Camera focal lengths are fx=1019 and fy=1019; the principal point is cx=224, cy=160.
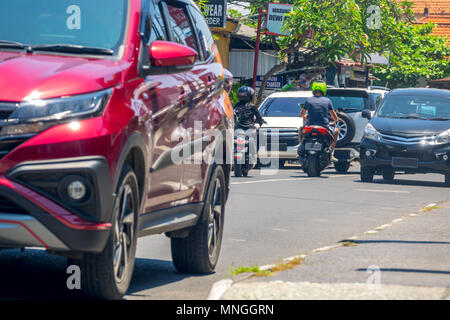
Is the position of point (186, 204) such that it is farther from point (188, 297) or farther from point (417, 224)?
point (417, 224)

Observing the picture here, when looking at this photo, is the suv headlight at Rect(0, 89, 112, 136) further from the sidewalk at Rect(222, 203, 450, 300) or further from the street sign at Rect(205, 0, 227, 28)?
the street sign at Rect(205, 0, 227, 28)

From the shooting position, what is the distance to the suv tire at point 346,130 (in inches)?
891

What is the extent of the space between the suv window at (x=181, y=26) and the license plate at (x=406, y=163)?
11307 millimetres

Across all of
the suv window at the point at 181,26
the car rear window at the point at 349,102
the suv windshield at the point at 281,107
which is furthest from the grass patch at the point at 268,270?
the car rear window at the point at 349,102

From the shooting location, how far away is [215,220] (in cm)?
795

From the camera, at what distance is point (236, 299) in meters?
5.80

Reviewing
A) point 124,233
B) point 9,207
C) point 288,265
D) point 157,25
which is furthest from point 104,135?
point 288,265

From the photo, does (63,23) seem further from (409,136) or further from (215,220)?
(409,136)

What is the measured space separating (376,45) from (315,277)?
30804mm

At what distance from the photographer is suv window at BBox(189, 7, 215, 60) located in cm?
796

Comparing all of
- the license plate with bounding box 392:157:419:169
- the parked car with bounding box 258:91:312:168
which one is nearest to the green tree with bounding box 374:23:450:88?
the parked car with bounding box 258:91:312:168

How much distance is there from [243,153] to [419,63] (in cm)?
4536

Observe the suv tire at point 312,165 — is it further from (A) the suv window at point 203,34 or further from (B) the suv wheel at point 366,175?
(A) the suv window at point 203,34
